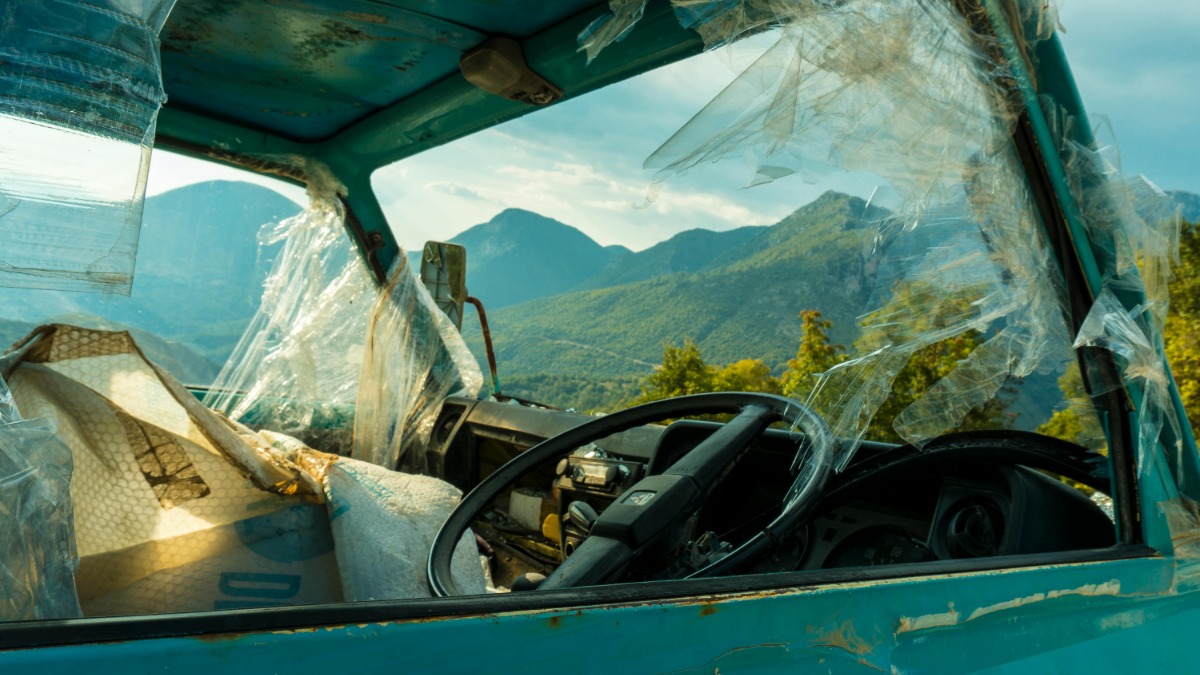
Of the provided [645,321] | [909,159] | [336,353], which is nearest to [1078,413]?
[909,159]

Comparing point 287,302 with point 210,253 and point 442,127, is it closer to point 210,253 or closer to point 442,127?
point 210,253

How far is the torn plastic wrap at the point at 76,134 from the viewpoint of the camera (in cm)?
97

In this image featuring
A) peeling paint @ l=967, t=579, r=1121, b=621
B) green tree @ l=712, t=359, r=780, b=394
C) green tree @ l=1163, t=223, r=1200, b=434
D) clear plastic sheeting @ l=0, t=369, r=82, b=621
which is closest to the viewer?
clear plastic sheeting @ l=0, t=369, r=82, b=621

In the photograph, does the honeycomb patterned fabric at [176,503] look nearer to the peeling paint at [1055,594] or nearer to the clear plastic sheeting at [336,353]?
the peeling paint at [1055,594]

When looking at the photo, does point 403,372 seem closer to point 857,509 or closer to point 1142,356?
point 857,509

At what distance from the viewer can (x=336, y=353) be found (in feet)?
10.3

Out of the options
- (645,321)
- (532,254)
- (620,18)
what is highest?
(532,254)

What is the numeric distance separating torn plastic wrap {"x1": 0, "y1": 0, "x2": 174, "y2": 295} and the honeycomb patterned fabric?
461mm

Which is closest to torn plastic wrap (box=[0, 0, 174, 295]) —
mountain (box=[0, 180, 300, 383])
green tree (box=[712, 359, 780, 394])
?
mountain (box=[0, 180, 300, 383])

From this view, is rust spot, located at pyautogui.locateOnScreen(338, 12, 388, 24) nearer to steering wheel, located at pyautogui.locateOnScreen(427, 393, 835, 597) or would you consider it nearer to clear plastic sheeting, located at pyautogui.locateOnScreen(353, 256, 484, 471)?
steering wheel, located at pyautogui.locateOnScreen(427, 393, 835, 597)

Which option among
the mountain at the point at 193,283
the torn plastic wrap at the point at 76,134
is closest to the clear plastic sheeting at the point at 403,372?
the mountain at the point at 193,283

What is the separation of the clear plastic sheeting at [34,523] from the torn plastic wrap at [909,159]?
79 cm

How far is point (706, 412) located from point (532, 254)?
81.2m

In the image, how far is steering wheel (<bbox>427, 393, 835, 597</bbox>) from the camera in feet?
4.16
